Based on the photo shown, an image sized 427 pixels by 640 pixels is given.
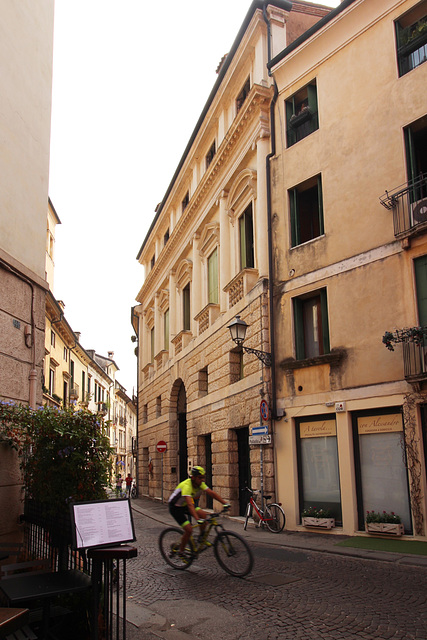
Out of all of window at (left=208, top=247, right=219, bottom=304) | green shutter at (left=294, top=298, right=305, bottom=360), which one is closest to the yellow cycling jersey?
green shutter at (left=294, top=298, right=305, bottom=360)

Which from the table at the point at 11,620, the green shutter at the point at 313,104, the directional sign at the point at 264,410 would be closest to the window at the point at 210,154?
the green shutter at the point at 313,104

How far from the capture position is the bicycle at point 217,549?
8.64 meters

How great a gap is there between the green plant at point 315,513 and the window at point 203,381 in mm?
8891

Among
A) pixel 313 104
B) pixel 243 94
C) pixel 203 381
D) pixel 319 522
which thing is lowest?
pixel 319 522

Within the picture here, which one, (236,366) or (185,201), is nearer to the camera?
(236,366)

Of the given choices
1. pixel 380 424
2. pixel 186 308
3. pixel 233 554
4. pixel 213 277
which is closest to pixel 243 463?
pixel 380 424

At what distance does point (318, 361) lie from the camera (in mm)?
14539

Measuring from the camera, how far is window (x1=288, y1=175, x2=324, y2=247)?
16.2 metres

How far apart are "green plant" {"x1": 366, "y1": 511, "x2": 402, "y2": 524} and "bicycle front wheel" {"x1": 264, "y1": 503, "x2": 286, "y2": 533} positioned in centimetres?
247

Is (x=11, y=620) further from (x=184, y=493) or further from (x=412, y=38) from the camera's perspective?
(x=412, y=38)

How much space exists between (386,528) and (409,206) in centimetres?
686

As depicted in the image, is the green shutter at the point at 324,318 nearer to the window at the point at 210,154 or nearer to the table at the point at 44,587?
the window at the point at 210,154

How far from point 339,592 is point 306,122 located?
12781mm

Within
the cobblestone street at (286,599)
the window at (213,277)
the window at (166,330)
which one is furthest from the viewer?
the window at (166,330)
